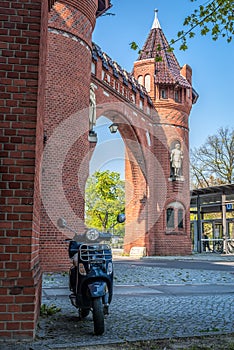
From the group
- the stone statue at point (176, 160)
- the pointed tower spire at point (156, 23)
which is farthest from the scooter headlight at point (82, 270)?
the pointed tower spire at point (156, 23)

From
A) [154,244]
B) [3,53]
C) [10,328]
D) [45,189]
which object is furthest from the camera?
[154,244]

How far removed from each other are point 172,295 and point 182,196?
58.2 feet

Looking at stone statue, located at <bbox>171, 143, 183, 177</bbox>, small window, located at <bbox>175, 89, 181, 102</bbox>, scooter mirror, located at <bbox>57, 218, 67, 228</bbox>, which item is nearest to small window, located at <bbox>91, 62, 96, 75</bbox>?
stone statue, located at <bbox>171, 143, 183, 177</bbox>

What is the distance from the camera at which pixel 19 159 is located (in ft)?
13.2

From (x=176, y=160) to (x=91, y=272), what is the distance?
2050 centimetres

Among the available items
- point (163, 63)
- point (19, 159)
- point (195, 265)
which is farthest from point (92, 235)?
point (163, 63)

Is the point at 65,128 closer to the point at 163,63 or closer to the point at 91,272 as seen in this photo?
the point at 91,272

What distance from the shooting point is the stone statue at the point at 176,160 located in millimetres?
24812

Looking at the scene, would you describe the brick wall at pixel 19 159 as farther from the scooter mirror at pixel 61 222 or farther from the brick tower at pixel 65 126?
the brick tower at pixel 65 126

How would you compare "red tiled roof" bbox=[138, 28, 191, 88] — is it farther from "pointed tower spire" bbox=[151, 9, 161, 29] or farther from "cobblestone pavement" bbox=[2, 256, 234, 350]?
"cobblestone pavement" bbox=[2, 256, 234, 350]

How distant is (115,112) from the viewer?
2056 cm

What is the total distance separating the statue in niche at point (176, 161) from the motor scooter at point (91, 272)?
19.7m

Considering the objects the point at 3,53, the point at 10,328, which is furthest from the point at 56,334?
the point at 3,53

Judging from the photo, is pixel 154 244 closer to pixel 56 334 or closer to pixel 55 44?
pixel 55 44
